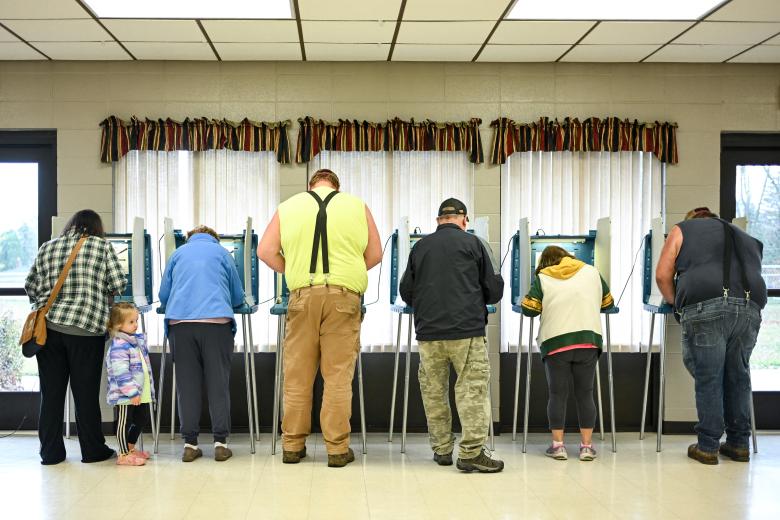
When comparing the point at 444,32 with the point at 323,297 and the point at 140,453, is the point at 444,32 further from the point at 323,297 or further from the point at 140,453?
the point at 140,453

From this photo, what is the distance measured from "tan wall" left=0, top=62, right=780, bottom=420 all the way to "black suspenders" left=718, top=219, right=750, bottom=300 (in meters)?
1.14

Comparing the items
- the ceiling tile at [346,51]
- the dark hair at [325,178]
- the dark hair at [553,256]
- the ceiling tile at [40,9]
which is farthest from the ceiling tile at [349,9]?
the dark hair at [553,256]

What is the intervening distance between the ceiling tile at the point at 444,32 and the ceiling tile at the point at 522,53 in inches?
8.4

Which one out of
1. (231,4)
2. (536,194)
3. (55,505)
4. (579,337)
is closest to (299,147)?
(231,4)

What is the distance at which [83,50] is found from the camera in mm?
5102

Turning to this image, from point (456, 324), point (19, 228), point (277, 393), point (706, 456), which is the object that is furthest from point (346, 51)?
point (706, 456)

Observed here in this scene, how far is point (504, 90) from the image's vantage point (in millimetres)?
5488

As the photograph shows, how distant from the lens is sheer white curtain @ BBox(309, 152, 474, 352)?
17.9 ft

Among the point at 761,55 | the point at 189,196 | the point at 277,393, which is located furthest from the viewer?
the point at 189,196

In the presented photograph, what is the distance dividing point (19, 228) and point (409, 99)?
275 cm

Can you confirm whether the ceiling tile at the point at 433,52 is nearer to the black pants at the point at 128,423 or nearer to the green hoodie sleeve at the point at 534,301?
the green hoodie sleeve at the point at 534,301

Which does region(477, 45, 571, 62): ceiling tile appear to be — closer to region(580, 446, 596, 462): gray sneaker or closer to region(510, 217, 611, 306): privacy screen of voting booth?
region(510, 217, 611, 306): privacy screen of voting booth

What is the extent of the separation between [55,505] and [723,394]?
3361 millimetres

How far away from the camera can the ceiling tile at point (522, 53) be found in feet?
16.7
